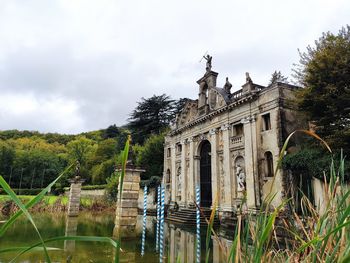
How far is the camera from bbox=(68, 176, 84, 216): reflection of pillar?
59.7 ft

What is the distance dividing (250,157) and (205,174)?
5285mm

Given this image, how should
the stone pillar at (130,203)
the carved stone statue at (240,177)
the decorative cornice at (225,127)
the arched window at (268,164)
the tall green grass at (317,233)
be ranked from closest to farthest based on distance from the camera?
the tall green grass at (317,233)
the stone pillar at (130,203)
the arched window at (268,164)
the carved stone statue at (240,177)
the decorative cornice at (225,127)

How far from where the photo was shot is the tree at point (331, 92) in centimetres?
1132

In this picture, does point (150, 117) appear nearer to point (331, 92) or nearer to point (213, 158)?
point (213, 158)

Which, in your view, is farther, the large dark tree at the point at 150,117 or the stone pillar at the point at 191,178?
the large dark tree at the point at 150,117

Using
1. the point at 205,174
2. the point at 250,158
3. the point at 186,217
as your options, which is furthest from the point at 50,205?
the point at 250,158

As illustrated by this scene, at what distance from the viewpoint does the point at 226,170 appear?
17406 mm

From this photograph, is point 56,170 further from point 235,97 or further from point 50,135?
point 235,97

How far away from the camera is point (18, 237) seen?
9227 mm

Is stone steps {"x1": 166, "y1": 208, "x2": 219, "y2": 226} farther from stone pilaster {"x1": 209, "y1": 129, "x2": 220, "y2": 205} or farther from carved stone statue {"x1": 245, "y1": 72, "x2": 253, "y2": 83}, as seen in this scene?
carved stone statue {"x1": 245, "y1": 72, "x2": 253, "y2": 83}

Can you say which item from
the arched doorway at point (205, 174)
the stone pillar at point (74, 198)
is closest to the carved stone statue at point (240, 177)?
the arched doorway at point (205, 174)

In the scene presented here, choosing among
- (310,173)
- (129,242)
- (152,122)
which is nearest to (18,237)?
(129,242)

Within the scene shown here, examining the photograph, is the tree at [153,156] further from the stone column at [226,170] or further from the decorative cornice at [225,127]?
the stone column at [226,170]

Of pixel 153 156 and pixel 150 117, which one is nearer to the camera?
pixel 153 156
